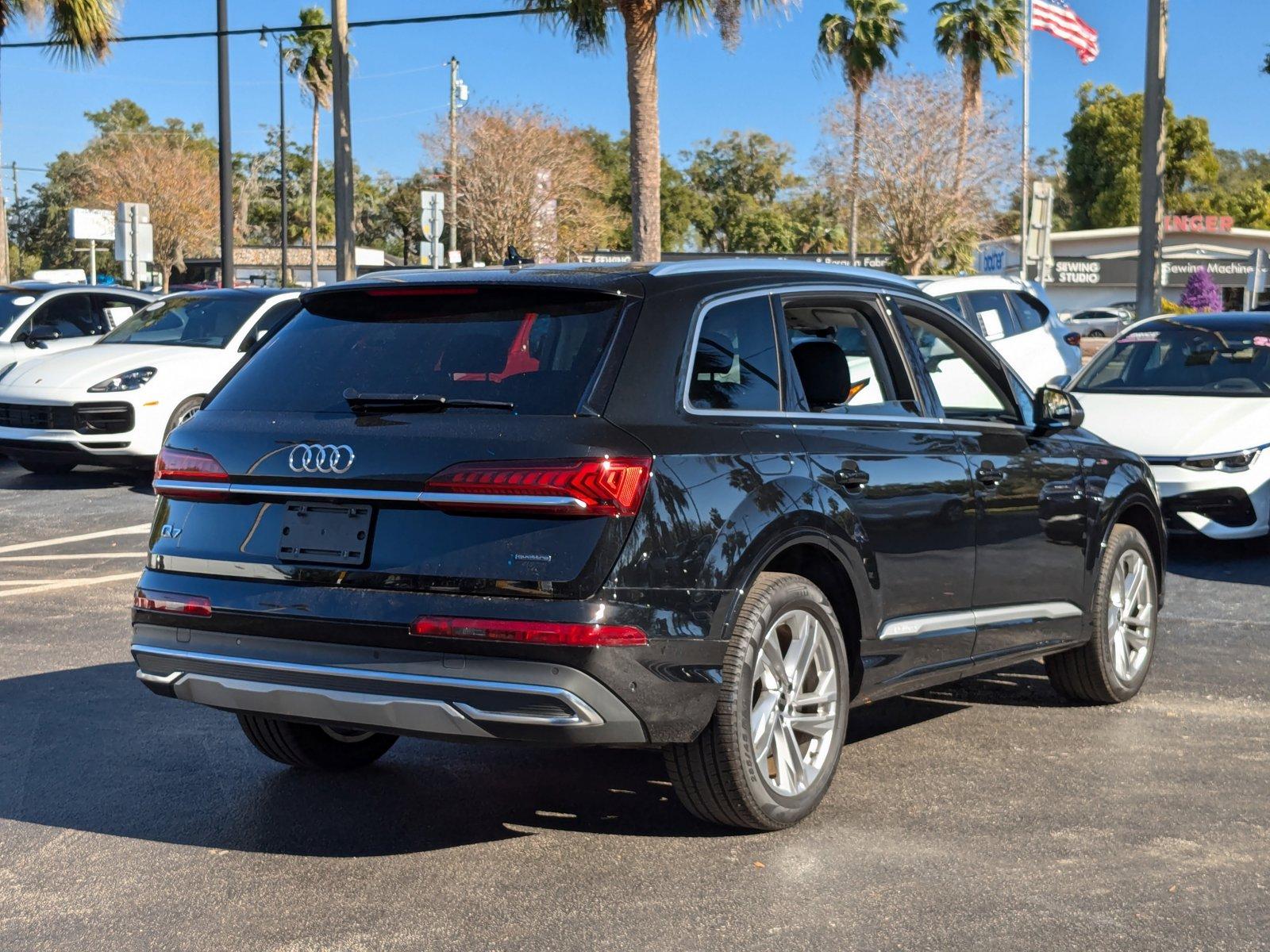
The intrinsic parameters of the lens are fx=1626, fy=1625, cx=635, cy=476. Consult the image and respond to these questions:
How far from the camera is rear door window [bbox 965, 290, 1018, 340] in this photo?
15320 millimetres

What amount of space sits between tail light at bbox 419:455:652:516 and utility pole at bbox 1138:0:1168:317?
16408mm

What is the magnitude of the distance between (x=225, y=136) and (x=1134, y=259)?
50.1m

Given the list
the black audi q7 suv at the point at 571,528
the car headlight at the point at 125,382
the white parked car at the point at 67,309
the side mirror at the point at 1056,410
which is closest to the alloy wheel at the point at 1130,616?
the side mirror at the point at 1056,410

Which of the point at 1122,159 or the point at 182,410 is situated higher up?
the point at 1122,159

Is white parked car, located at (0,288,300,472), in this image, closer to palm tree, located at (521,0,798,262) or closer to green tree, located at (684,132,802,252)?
palm tree, located at (521,0,798,262)

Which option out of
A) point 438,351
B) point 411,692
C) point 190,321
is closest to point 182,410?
point 190,321

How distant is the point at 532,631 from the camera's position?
13.7 feet

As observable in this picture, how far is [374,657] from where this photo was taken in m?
4.32

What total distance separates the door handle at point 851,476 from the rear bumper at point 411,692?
1135 millimetres

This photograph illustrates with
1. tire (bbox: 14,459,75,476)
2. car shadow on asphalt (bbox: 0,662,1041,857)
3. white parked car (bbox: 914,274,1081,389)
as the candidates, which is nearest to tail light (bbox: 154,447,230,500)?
car shadow on asphalt (bbox: 0,662,1041,857)

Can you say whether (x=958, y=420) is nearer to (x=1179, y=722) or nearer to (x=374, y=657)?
(x=1179, y=722)

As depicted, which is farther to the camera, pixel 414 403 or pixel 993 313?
pixel 993 313

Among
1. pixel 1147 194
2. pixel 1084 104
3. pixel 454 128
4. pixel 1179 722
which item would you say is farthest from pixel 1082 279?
pixel 1179 722

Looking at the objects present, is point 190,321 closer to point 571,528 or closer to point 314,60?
point 571,528
